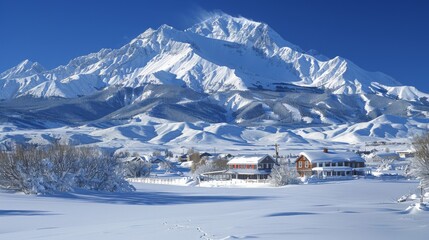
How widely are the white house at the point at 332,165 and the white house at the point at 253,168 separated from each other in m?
4.74

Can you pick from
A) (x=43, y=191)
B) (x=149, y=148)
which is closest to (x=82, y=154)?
(x=43, y=191)

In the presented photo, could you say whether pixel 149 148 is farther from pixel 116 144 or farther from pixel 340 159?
pixel 340 159

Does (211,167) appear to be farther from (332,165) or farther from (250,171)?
(332,165)

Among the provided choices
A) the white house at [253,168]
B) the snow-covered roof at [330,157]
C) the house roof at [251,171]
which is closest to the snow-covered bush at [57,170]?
the house roof at [251,171]

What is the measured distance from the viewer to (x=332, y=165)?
7169cm

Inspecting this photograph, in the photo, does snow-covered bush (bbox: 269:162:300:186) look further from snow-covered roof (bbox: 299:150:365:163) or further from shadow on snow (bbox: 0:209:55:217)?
shadow on snow (bbox: 0:209:55:217)

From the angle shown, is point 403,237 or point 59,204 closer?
point 403,237

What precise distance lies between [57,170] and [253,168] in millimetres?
41418

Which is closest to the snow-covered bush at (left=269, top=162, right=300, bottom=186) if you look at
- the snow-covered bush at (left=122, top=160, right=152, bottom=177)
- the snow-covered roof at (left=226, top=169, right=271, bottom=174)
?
the snow-covered roof at (left=226, top=169, right=271, bottom=174)

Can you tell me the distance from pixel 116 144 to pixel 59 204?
522ft

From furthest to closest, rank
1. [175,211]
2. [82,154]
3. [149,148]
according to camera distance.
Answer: [149,148], [82,154], [175,211]

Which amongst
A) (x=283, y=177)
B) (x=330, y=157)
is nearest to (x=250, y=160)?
(x=330, y=157)

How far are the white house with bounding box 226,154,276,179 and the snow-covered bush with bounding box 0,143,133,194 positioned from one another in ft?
106

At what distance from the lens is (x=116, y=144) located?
609 feet
